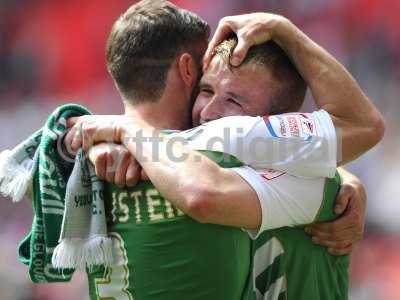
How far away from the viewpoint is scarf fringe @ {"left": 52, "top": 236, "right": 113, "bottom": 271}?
1.33 m

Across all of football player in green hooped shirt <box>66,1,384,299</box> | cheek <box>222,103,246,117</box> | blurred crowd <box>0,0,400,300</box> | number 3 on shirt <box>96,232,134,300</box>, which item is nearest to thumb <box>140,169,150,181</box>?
football player in green hooped shirt <box>66,1,384,299</box>

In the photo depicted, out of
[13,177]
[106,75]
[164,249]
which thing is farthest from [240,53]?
[106,75]

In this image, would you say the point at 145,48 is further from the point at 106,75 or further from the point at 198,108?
the point at 106,75

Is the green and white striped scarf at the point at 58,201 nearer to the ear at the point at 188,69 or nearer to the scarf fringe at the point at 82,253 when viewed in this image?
the scarf fringe at the point at 82,253

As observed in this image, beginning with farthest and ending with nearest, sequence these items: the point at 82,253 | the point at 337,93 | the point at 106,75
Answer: the point at 106,75
the point at 337,93
the point at 82,253

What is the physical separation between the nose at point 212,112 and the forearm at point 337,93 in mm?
207

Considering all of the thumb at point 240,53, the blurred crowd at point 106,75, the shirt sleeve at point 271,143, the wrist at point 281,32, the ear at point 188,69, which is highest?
the wrist at point 281,32

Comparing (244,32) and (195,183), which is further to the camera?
(244,32)

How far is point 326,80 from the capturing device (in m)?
1.47

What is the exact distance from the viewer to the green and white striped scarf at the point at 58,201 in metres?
1.35

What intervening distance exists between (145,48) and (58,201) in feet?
1.28

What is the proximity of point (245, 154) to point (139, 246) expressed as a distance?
11.2 inches

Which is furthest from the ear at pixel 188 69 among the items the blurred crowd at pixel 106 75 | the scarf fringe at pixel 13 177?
the blurred crowd at pixel 106 75

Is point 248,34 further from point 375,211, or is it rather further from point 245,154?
point 375,211
